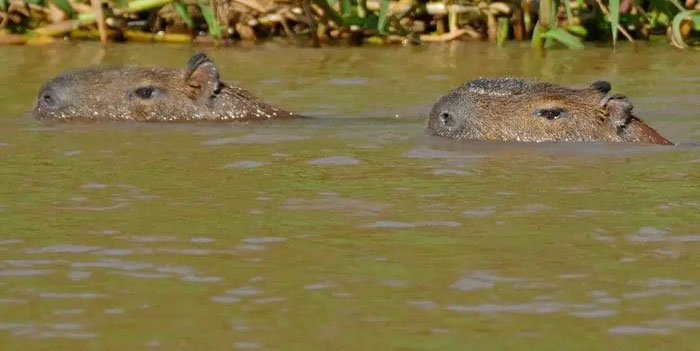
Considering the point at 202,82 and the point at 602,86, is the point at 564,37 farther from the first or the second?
the point at 202,82

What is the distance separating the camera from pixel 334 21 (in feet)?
40.0

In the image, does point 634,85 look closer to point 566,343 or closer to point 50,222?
point 50,222

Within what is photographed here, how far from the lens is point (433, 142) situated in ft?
26.7

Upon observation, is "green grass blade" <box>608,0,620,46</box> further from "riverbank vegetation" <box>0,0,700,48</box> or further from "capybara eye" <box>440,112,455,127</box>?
"capybara eye" <box>440,112,455,127</box>

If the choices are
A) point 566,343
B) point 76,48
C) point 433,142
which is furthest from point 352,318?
point 76,48

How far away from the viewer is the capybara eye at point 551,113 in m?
8.36

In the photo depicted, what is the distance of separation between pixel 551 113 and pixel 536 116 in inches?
3.4

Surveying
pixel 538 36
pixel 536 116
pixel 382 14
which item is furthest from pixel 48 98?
pixel 538 36

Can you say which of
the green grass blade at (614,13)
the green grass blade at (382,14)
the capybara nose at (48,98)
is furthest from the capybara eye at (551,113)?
the green grass blade at (382,14)

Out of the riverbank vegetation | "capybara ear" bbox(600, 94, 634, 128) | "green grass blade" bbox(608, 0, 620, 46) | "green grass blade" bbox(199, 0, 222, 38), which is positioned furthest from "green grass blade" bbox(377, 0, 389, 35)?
"capybara ear" bbox(600, 94, 634, 128)

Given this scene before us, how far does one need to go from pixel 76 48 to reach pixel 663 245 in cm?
749

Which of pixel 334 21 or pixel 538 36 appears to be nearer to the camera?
pixel 538 36

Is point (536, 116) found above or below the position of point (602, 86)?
below

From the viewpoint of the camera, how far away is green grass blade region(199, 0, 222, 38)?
11.8 m
